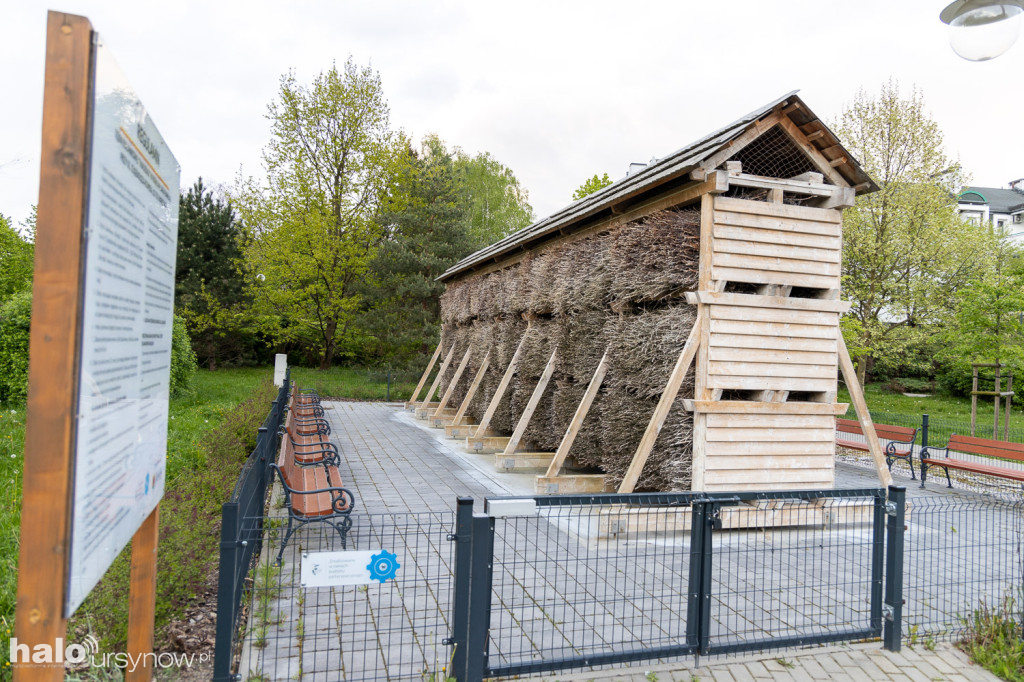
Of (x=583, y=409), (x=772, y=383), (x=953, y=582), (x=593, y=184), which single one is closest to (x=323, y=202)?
(x=593, y=184)

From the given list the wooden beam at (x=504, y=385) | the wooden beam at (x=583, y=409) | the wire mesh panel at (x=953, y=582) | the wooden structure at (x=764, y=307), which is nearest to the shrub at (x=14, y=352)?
the wooden beam at (x=504, y=385)

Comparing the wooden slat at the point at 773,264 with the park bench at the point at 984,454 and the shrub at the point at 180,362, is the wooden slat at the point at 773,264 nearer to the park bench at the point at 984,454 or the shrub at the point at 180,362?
the park bench at the point at 984,454

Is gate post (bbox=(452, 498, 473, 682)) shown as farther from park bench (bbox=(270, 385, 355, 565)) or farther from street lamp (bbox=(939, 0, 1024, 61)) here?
street lamp (bbox=(939, 0, 1024, 61))

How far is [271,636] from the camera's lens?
4.18 metres

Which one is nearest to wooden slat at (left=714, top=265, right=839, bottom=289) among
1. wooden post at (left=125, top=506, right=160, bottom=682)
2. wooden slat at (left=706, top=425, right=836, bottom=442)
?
wooden slat at (left=706, top=425, right=836, bottom=442)

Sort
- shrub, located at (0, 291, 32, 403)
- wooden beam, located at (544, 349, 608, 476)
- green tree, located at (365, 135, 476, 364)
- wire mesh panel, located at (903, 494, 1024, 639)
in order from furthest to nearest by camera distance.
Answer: green tree, located at (365, 135, 476, 364)
shrub, located at (0, 291, 32, 403)
wooden beam, located at (544, 349, 608, 476)
wire mesh panel, located at (903, 494, 1024, 639)

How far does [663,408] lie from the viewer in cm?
684

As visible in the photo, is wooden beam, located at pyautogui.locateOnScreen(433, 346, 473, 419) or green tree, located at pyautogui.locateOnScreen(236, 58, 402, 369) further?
green tree, located at pyautogui.locateOnScreen(236, 58, 402, 369)

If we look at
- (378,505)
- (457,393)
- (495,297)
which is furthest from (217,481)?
(457,393)

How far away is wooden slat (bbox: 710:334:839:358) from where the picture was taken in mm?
6902

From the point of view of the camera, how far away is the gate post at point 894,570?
436cm

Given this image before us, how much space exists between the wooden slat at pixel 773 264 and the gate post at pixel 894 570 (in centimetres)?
315

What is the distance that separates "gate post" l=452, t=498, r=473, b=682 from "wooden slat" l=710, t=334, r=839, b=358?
413 cm

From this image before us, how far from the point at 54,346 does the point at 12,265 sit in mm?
32724
